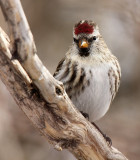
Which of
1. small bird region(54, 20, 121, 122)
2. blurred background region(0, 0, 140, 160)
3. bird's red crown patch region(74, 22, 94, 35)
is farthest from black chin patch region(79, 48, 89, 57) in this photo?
blurred background region(0, 0, 140, 160)

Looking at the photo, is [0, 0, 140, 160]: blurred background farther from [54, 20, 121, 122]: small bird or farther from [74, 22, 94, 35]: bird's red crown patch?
[74, 22, 94, 35]: bird's red crown patch

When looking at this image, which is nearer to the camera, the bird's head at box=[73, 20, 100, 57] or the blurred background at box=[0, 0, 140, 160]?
the bird's head at box=[73, 20, 100, 57]

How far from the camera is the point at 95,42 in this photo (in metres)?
3.27

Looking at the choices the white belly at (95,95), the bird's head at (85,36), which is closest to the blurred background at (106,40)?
the white belly at (95,95)

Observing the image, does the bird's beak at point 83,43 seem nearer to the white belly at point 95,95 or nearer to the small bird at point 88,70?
the small bird at point 88,70

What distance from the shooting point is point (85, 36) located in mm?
3193

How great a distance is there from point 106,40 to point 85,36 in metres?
2.82

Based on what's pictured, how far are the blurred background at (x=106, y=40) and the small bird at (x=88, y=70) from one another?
211 centimetres

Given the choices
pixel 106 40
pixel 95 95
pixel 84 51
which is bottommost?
pixel 95 95

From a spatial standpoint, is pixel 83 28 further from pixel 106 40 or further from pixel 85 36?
pixel 106 40

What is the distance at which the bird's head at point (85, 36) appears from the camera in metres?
3.17

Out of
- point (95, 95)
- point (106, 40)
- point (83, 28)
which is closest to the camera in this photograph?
point (83, 28)

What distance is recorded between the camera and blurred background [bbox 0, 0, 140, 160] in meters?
5.41

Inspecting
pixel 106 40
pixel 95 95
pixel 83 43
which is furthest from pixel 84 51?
pixel 106 40
